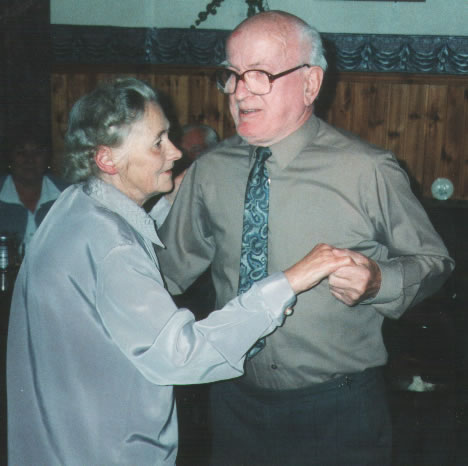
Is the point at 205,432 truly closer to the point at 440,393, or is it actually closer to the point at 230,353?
the point at 440,393

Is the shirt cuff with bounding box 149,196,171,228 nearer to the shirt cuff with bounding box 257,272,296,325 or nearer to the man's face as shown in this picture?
the man's face

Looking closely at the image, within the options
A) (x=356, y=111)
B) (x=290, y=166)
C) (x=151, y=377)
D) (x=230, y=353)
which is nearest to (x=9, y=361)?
(x=151, y=377)

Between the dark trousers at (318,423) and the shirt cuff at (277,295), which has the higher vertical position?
the shirt cuff at (277,295)

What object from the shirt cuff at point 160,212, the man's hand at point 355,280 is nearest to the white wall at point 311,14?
the shirt cuff at point 160,212

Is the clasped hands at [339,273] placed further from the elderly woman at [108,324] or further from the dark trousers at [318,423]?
the dark trousers at [318,423]

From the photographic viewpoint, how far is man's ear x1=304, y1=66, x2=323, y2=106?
1.65 m

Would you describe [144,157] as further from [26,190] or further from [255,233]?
[26,190]

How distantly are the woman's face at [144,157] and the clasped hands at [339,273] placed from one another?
45 cm

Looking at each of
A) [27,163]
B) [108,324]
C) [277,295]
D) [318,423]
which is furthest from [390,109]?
[108,324]

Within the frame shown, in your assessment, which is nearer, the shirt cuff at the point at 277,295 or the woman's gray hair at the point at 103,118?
the shirt cuff at the point at 277,295

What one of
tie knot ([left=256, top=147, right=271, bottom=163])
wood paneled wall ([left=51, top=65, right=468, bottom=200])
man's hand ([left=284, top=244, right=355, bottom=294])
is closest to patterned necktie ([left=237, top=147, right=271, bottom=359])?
tie knot ([left=256, top=147, right=271, bottom=163])

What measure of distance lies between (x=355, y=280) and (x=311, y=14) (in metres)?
4.06

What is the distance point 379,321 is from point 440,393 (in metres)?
2.21

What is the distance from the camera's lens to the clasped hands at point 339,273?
4.34 feet
